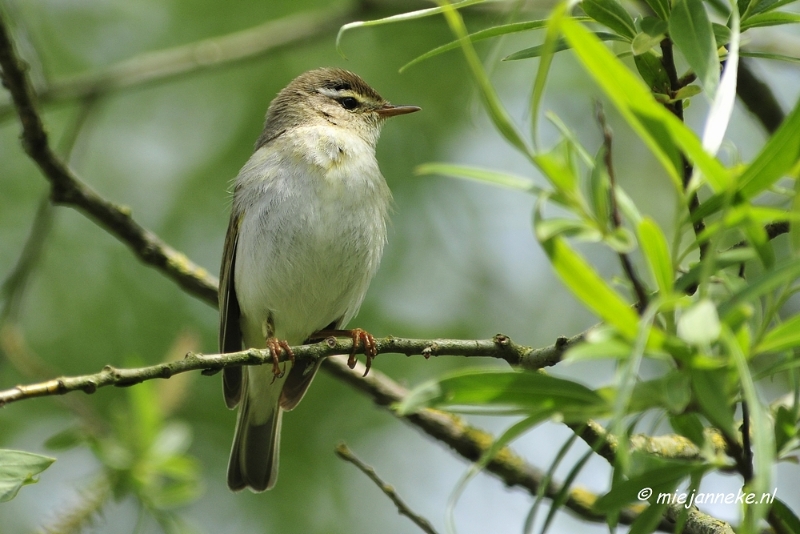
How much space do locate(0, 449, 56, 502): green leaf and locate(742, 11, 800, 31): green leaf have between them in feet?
8.02

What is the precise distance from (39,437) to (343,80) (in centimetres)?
469

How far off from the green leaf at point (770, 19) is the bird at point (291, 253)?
106 inches

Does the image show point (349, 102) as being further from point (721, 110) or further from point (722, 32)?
point (721, 110)

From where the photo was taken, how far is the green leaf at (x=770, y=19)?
2396 mm

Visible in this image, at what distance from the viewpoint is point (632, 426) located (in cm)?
209

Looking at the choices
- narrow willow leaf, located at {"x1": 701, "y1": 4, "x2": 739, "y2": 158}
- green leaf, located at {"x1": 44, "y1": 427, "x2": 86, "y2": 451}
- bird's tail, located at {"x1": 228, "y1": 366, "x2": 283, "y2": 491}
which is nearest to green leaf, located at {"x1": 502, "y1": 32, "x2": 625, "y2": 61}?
narrow willow leaf, located at {"x1": 701, "y1": 4, "x2": 739, "y2": 158}

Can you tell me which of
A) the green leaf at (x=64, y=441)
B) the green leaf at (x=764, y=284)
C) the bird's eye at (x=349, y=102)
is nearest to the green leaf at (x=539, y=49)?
the green leaf at (x=764, y=284)

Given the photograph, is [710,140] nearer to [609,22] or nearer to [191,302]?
[609,22]

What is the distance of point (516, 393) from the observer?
1878mm

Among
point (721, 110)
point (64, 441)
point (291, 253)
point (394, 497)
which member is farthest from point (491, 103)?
point (291, 253)

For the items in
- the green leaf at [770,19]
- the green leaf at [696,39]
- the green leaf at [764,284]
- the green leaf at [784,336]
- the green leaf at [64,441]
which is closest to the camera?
the green leaf at [764,284]

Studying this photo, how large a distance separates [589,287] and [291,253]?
3770 mm

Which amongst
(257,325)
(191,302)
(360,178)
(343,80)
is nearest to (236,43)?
(343,80)

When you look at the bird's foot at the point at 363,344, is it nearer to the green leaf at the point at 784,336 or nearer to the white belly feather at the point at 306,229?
the white belly feather at the point at 306,229
